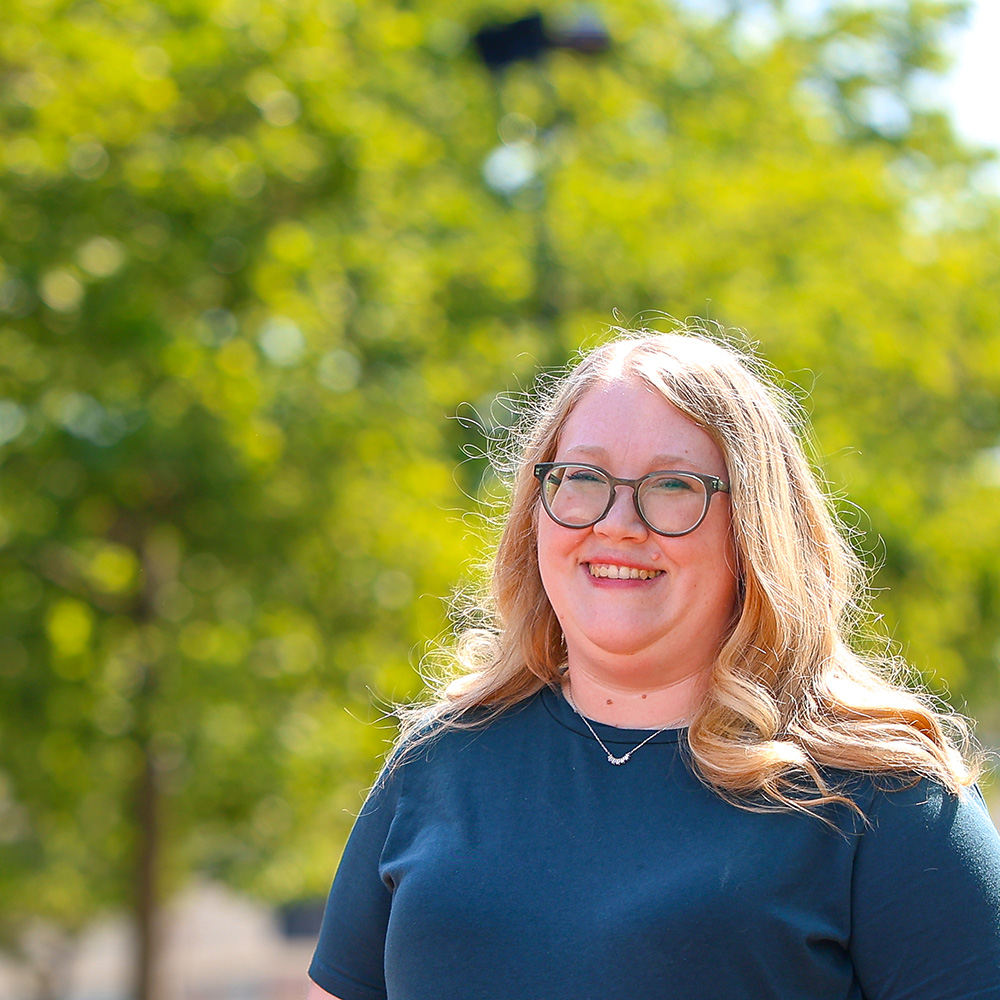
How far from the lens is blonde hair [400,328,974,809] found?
1824 mm

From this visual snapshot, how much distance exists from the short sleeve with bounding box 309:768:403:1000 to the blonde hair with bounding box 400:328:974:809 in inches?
6.2

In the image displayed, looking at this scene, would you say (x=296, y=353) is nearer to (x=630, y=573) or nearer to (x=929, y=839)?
(x=630, y=573)

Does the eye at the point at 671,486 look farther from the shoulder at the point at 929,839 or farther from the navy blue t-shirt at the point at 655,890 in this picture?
the shoulder at the point at 929,839

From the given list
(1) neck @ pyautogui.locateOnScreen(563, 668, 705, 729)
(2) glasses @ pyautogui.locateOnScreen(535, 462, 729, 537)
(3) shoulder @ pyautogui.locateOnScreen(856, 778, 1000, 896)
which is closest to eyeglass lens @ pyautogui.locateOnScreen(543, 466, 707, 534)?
(2) glasses @ pyautogui.locateOnScreen(535, 462, 729, 537)

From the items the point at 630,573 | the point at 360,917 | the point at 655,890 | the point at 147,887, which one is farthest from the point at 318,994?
the point at 147,887

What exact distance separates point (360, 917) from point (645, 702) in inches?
21.4

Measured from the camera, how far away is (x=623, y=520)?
1994mm

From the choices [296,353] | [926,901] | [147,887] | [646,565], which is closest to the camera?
[926,901]

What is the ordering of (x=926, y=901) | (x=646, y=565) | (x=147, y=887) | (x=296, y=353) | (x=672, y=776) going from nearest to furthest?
(x=926, y=901) < (x=672, y=776) < (x=646, y=565) < (x=296, y=353) < (x=147, y=887)

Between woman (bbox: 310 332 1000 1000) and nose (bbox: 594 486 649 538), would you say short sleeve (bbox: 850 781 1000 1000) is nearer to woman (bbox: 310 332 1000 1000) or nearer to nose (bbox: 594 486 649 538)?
woman (bbox: 310 332 1000 1000)

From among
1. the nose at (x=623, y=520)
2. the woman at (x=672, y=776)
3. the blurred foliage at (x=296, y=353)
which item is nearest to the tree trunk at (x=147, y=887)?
the blurred foliage at (x=296, y=353)

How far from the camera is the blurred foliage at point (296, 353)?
23.5 feet

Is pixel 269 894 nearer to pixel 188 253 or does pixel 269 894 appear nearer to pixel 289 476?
pixel 289 476

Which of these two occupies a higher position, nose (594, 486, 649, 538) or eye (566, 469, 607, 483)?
eye (566, 469, 607, 483)
